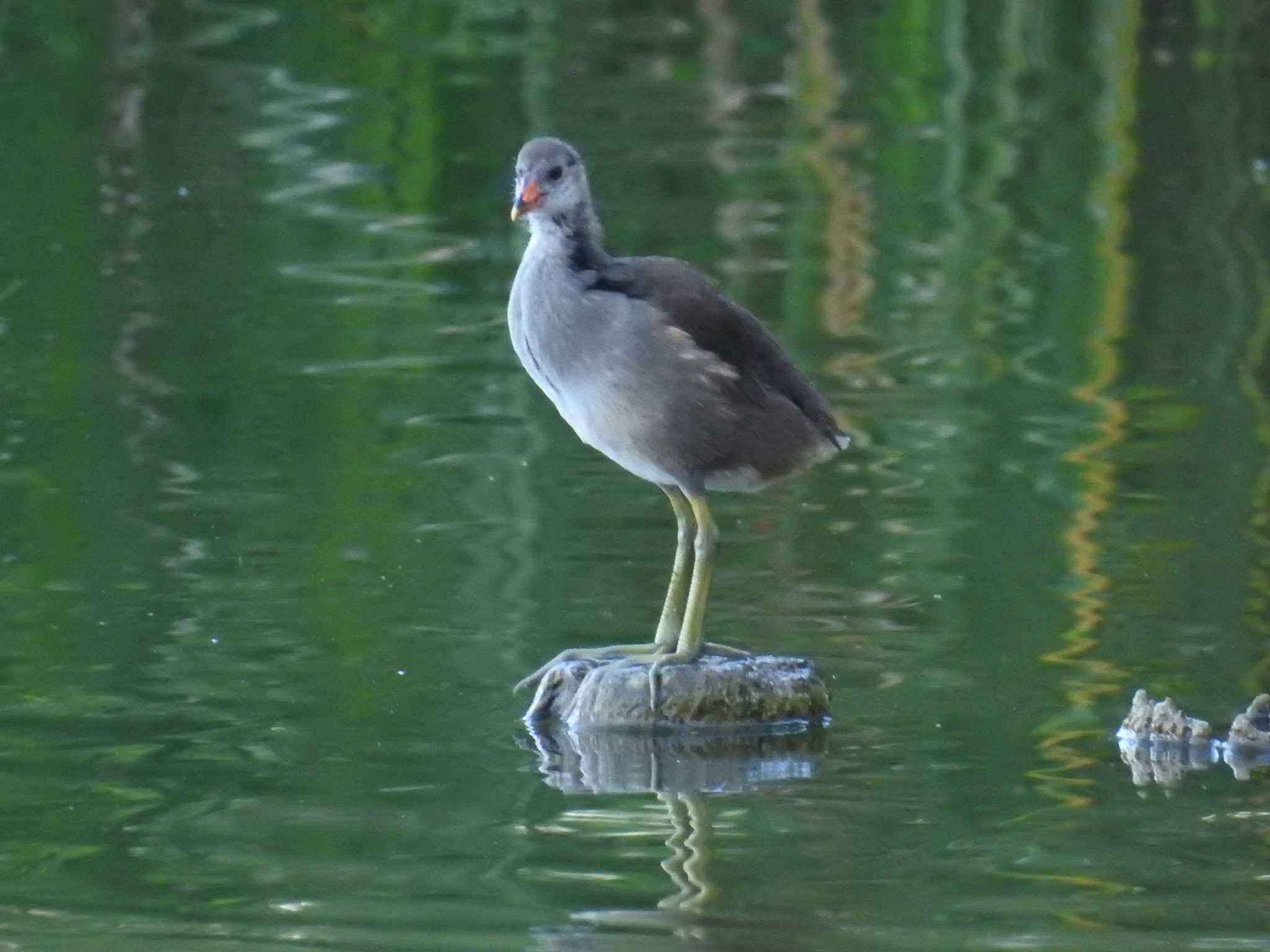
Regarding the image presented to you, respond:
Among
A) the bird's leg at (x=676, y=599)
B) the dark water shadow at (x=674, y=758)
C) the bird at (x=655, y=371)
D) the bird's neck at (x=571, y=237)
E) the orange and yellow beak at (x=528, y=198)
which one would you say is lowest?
the dark water shadow at (x=674, y=758)

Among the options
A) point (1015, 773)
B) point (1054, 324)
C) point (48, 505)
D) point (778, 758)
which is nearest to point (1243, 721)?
point (1015, 773)

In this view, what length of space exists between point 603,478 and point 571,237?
2.65 meters

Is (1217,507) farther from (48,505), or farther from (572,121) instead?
(572,121)

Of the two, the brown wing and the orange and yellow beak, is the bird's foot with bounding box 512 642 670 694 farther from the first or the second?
the orange and yellow beak

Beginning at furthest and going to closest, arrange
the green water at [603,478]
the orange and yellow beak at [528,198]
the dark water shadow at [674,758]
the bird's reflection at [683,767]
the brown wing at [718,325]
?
the brown wing at [718,325] → the orange and yellow beak at [528,198] → the dark water shadow at [674,758] → the bird's reflection at [683,767] → the green water at [603,478]

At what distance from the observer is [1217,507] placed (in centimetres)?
869

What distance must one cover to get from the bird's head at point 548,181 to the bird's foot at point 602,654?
3.65 feet

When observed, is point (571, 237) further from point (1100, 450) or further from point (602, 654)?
point (1100, 450)

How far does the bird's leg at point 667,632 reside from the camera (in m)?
6.66

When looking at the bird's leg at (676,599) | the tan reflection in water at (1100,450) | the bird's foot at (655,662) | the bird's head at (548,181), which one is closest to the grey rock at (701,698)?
the bird's foot at (655,662)

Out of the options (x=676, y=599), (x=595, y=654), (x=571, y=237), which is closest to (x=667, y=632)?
(x=676, y=599)

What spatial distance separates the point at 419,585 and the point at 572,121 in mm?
7737

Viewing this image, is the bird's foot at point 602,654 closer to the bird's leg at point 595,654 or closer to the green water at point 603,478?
the bird's leg at point 595,654

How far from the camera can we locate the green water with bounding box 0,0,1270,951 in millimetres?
5535
